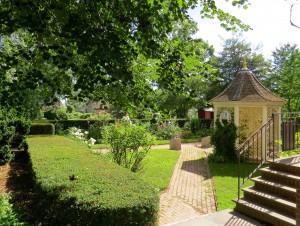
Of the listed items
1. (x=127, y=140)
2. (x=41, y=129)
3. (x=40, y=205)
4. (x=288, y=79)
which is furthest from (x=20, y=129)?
(x=288, y=79)

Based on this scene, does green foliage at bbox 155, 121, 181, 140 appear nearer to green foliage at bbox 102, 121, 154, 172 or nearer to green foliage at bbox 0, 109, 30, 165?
green foliage at bbox 0, 109, 30, 165

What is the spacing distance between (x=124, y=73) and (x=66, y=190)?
8.01ft

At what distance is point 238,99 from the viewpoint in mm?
11789

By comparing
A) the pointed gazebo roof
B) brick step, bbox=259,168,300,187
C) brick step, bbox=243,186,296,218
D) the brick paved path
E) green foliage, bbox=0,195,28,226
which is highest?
the pointed gazebo roof

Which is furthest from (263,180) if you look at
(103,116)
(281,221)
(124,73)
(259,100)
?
(103,116)

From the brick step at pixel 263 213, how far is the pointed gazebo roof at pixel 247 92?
266 inches

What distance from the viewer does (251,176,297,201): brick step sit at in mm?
5238

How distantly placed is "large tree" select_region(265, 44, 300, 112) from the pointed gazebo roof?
10.4 metres

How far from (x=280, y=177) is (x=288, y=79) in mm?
18498

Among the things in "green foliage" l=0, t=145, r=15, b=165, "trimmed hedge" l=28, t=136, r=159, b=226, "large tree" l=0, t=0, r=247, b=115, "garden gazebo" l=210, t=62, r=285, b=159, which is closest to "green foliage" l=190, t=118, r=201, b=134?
"garden gazebo" l=210, t=62, r=285, b=159

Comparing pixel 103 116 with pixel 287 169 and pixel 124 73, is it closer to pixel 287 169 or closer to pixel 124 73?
pixel 287 169

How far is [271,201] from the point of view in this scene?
5.39 metres

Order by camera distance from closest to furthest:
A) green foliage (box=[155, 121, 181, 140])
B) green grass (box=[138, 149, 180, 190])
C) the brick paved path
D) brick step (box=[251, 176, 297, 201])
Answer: brick step (box=[251, 176, 297, 201]) < the brick paved path < green grass (box=[138, 149, 180, 190]) < green foliage (box=[155, 121, 181, 140])

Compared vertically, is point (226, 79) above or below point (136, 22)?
above
